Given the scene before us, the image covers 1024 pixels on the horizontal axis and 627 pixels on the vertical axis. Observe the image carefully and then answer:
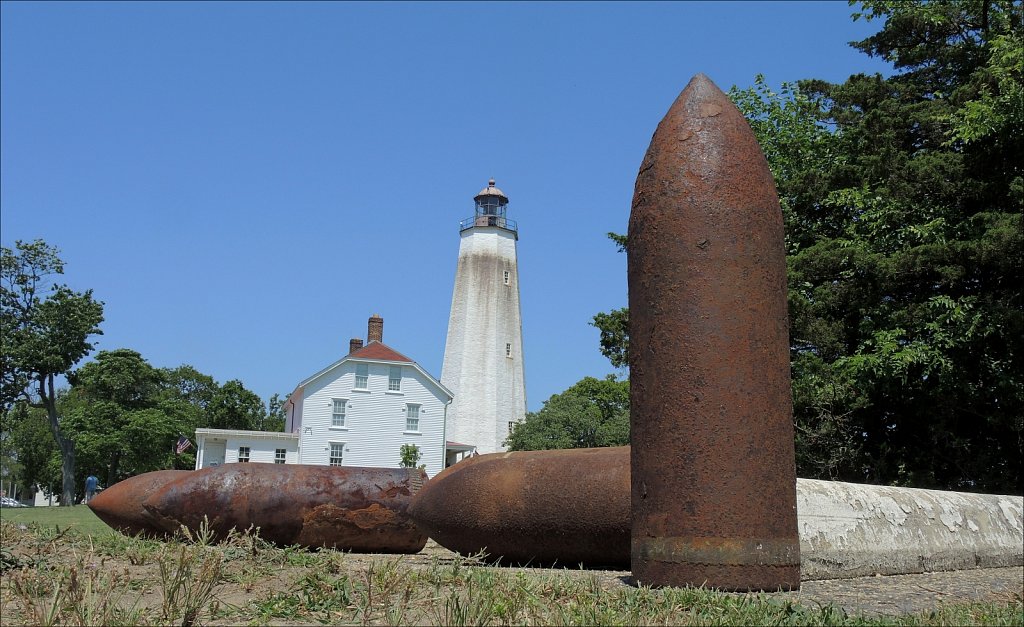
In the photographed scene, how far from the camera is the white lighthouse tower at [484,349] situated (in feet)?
165

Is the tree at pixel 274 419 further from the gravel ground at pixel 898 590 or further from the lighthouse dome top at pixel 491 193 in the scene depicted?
the gravel ground at pixel 898 590

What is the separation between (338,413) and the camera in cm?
4559

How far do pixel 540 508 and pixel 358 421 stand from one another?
40.4m

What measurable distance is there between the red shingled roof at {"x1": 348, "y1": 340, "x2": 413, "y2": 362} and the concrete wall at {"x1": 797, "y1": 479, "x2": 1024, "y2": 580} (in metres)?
39.9

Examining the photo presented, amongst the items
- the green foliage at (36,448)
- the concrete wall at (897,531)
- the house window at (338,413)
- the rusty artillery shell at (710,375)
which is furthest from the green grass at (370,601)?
the green foliage at (36,448)

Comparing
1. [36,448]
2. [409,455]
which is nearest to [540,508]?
[409,455]

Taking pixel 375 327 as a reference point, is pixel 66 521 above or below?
below

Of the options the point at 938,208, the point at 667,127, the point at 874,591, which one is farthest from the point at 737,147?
the point at 938,208

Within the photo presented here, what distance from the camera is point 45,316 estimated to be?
46.2 m

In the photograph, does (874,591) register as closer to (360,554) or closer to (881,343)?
(360,554)

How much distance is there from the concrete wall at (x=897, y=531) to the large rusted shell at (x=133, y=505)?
5166 mm

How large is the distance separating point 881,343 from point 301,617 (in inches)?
512

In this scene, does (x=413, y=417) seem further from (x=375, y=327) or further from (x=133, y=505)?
(x=133, y=505)

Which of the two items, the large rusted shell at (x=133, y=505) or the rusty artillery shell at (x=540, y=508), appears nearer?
the rusty artillery shell at (x=540, y=508)
